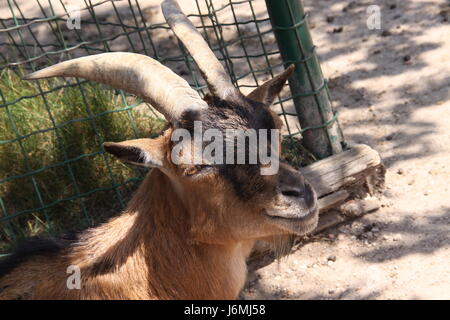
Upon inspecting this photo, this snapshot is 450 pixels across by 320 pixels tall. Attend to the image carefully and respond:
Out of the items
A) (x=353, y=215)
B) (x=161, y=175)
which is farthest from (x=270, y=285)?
(x=161, y=175)

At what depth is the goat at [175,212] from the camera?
11.3 feet

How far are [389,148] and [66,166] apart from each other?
2767mm

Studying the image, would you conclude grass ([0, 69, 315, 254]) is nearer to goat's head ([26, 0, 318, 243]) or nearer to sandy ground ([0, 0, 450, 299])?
sandy ground ([0, 0, 450, 299])

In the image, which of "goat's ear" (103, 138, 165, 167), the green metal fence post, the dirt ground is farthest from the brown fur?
the green metal fence post

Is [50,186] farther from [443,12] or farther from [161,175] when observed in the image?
[443,12]

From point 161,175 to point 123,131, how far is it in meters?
2.10

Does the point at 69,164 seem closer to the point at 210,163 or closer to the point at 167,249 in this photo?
the point at 167,249

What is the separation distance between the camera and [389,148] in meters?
5.85

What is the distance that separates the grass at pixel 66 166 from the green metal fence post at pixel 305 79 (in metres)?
1.34

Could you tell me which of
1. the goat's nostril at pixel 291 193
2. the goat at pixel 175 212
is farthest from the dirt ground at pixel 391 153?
the goat's nostril at pixel 291 193

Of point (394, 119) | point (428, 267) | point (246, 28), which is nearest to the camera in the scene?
point (428, 267)

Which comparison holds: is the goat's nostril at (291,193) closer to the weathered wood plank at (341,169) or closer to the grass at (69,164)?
the weathered wood plank at (341,169)

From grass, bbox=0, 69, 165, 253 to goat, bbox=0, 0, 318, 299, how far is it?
4.88 ft

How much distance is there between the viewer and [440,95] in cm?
621
